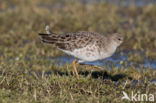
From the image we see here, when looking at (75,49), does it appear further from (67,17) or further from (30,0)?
(30,0)

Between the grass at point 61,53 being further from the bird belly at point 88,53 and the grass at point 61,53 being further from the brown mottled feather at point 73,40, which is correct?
the brown mottled feather at point 73,40

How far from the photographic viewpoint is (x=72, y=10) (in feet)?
49.4

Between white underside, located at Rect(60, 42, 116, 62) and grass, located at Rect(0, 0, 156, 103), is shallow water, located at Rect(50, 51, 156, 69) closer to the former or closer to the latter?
grass, located at Rect(0, 0, 156, 103)

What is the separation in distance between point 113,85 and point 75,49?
1.17 meters

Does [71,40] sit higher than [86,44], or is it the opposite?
[71,40]

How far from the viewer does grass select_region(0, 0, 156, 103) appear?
7008 millimetres

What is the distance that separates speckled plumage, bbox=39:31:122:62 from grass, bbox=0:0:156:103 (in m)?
0.45

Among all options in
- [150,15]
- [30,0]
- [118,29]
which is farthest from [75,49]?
[30,0]

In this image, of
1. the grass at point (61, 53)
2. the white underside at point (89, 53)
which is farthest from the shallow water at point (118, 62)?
the white underside at point (89, 53)

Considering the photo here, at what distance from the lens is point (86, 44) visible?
804 cm

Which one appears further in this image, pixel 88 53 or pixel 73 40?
pixel 73 40

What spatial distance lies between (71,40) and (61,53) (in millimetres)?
2844

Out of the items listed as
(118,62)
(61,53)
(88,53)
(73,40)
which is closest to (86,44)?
(88,53)

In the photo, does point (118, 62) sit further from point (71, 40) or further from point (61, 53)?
point (71, 40)
